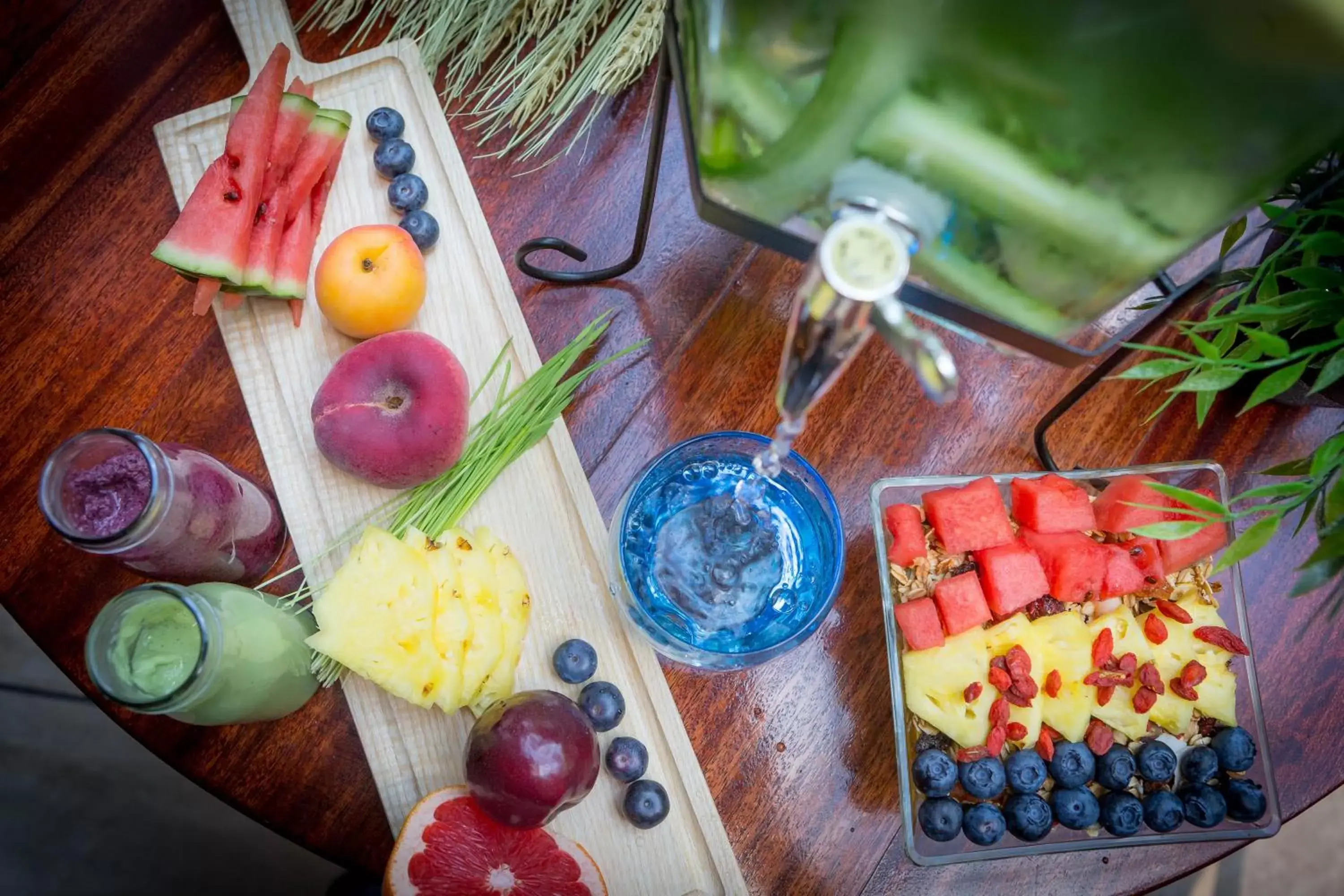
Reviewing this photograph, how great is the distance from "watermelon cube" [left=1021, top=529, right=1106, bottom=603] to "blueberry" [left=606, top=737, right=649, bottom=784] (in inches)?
19.5

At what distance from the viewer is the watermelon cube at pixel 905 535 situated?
3.29ft

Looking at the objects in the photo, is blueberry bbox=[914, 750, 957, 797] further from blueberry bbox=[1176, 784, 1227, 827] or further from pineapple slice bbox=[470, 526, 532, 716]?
pineapple slice bbox=[470, 526, 532, 716]

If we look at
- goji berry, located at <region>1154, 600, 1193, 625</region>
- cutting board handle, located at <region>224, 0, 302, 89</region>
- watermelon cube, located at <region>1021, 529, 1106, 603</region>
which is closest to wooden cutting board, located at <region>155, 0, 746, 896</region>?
cutting board handle, located at <region>224, 0, 302, 89</region>

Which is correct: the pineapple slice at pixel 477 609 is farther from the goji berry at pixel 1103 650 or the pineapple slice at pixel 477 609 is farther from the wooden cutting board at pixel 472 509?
the goji berry at pixel 1103 650

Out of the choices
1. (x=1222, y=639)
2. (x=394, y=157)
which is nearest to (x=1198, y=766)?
(x=1222, y=639)

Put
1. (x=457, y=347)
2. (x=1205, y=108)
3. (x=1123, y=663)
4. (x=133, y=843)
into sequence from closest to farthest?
(x=1205, y=108), (x=1123, y=663), (x=457, y=347), (x=133, y=843)

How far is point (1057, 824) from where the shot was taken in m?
0.99

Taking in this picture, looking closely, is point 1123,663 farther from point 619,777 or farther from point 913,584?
point 619,777

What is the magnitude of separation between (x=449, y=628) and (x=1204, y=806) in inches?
33.5

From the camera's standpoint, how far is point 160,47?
112 cm

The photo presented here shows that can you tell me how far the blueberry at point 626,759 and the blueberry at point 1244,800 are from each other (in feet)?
2.15

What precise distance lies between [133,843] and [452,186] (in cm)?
139

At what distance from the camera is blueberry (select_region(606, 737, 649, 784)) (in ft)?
3.23

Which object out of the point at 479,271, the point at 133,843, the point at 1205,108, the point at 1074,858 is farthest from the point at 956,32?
the point at 133,843
